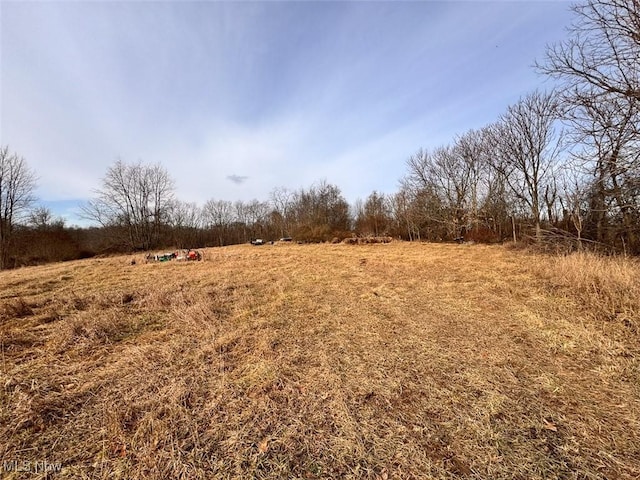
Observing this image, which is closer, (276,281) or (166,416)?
(166,416)

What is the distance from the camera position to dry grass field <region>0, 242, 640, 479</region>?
5.90 ft

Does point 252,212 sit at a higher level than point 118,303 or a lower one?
higher

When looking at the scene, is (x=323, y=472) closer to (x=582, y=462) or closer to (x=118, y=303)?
(x=582, y=462)

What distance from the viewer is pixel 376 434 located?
2018 millimetres

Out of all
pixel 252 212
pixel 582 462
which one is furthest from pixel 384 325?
pixel 252 212

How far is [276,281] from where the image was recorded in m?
7.56

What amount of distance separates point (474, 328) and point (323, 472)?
328cm

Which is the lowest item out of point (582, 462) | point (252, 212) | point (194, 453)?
point (582, 462)

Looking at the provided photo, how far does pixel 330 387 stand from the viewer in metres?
2.62

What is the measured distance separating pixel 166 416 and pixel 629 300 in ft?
20.7

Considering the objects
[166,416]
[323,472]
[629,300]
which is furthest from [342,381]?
[629,300]

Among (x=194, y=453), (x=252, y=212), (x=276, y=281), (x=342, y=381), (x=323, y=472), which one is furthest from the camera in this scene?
(x=252, y=212)

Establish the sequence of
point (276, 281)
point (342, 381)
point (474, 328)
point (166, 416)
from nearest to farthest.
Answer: point (166, 416) → point (342, 381) → point (474, 328) → point (276, 281)

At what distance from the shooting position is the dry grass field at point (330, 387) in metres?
1.80
